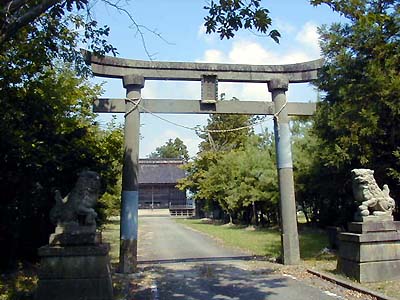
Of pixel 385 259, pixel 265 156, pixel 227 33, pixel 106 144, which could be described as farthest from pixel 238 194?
pixel 227 33

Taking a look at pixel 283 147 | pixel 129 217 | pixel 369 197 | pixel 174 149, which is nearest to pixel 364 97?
pixel 283 147

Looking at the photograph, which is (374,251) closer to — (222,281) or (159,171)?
(222,281)

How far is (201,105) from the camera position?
10.4 meters

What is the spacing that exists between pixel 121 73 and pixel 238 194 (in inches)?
630

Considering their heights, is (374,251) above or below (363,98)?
below

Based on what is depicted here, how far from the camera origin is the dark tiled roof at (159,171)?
57.1 m

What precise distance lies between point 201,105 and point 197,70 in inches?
36.8

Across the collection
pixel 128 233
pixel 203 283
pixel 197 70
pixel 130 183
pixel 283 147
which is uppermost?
pixel 197 70

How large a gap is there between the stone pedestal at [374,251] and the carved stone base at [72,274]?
4.82 metres

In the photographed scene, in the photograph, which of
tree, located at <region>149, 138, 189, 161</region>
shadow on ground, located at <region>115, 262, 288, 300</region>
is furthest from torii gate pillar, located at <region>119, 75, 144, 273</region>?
tree, located at <region>149, 138, 189, 161</region>

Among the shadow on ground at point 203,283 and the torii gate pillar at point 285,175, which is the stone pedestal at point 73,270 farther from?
the torii gate pillar at point 285,175

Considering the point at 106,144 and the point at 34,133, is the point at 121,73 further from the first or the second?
the point at 106,144

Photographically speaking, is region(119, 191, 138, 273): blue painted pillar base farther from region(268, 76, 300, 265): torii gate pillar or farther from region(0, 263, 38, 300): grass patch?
region(268, 76, 300, 265): torii gate pillar

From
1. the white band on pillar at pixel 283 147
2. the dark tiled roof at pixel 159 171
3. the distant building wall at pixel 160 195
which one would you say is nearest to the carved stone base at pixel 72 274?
the white band on pillar at pixel 283 147
